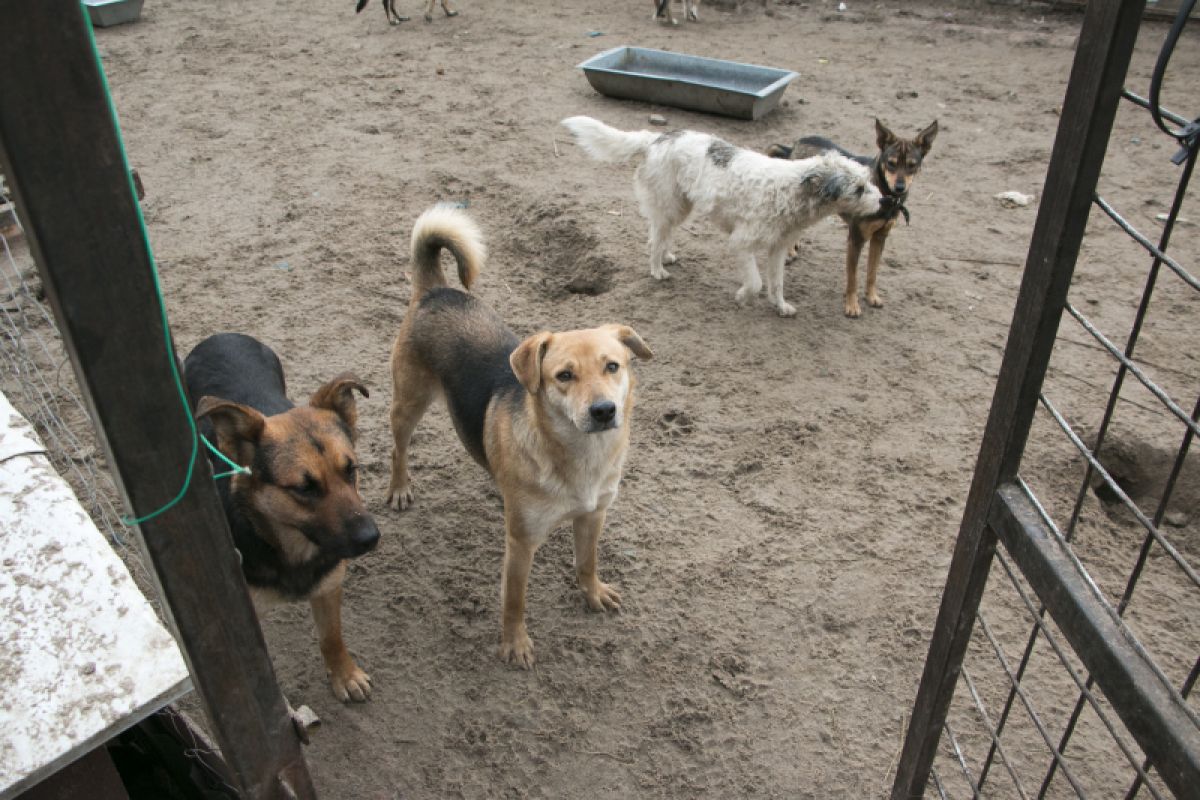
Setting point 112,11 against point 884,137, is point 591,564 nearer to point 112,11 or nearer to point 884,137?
point 884,137

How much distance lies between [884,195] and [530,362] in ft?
11.7

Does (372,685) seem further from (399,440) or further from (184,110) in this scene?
(184,110)

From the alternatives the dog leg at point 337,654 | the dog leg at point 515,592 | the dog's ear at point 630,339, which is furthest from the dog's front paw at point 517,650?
the dog's ear at point 630,339

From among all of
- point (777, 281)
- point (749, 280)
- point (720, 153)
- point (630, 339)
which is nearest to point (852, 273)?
point (777, 281)

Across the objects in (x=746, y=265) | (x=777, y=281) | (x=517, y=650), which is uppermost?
(x=746, y=265)

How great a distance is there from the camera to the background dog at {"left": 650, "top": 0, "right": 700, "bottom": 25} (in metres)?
11.6

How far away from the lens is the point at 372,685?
352 centimetres

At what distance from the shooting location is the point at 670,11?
38.0 ft

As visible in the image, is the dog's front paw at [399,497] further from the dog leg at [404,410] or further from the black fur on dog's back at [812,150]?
the black fur on dog's back at [812,150]

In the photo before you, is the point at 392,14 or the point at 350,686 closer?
the point at 350,686

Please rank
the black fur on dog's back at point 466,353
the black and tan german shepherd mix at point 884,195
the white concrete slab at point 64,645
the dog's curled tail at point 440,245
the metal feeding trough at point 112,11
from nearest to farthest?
the white concrete slab at point 64,645 < the black fur on dog's back at point 466,353 < the dog's curled tail at point 440,245 < the black and tan german shepherd mix at point 884,195 < the metal feeding trough at point 112,11

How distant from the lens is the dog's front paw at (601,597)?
→ 3.84m

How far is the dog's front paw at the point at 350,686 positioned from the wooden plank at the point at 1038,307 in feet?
6.90

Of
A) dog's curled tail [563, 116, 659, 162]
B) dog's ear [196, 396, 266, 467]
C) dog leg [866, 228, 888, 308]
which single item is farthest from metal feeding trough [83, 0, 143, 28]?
dog's ear [196, 396, 266, 467]
